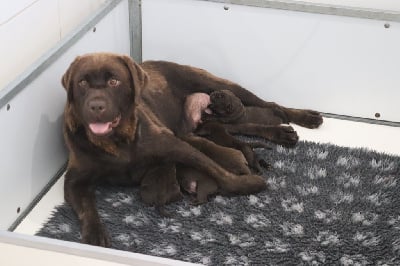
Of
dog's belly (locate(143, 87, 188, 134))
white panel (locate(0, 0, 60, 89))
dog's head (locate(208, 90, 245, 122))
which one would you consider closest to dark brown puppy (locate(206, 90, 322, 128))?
dog's head (locate(208, 90, 245, 122))

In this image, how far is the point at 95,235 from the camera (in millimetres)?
2014

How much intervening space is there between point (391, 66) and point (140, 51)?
3.56 ft

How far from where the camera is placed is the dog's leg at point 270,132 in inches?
102

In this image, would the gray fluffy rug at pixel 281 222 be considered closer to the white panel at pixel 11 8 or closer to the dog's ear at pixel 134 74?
the dog's ear at pixel 134 74

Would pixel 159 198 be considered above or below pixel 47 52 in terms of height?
below

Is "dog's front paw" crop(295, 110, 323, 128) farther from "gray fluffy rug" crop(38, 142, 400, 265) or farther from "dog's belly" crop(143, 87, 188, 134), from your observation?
"dog's belly" crop(143, 87, 188, 134)

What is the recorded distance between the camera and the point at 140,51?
116 inches

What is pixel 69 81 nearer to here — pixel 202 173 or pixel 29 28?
pixel 29 28

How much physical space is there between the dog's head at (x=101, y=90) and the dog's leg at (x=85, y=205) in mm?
181

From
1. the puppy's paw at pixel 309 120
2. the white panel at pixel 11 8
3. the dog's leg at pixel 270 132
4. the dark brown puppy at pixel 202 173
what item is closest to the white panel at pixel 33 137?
the white panel at pixel 11 8

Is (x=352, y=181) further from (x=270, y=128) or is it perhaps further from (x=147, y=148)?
(x=147, y=148)

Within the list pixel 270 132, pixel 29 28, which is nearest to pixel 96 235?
pixel 29 28

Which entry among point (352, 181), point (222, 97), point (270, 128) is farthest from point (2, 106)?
point (352, 181)

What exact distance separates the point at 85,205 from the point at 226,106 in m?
0.71
